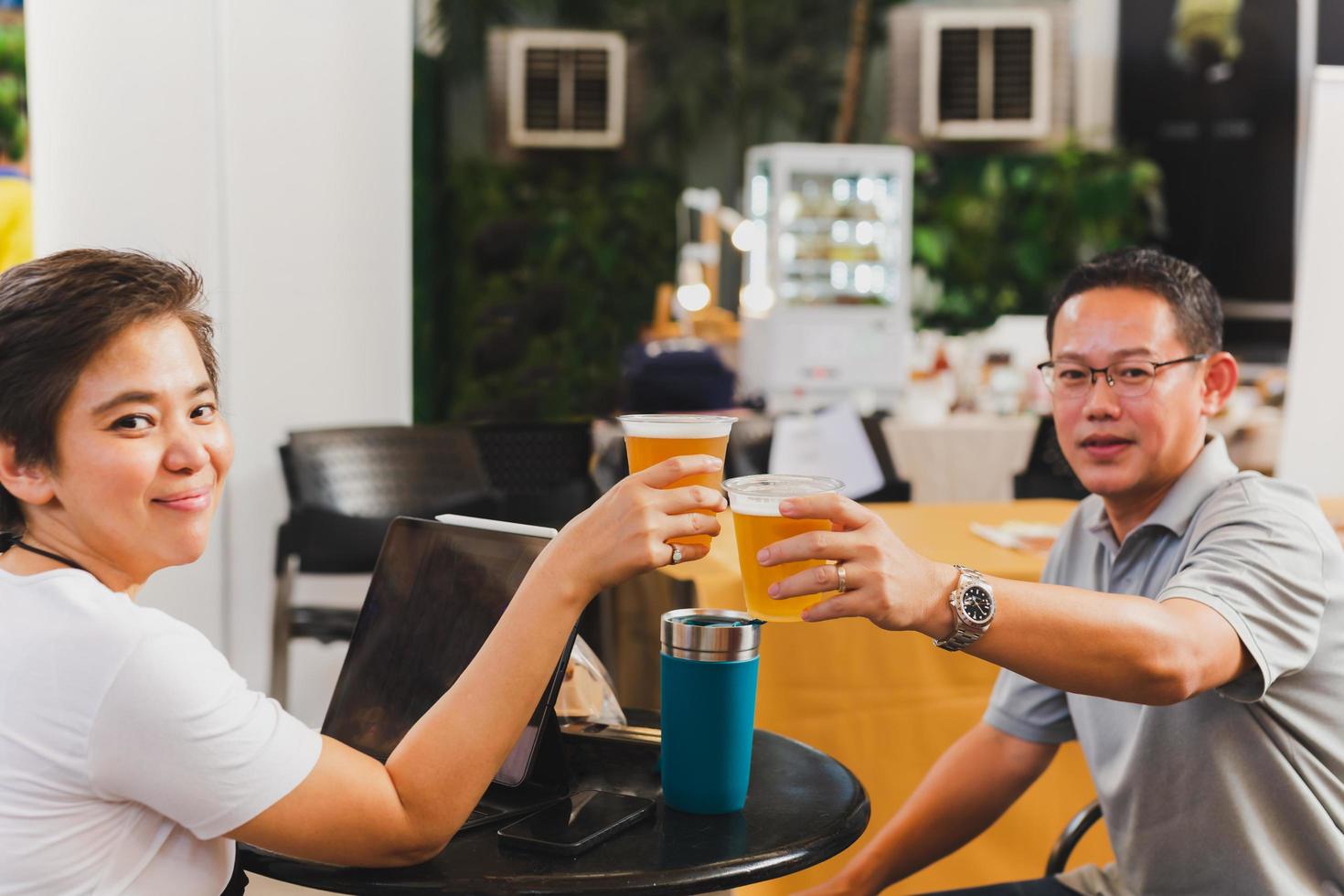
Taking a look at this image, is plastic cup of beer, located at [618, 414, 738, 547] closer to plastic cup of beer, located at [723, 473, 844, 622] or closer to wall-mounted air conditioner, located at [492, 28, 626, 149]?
plastic cup of beer, located at [723, 473, 844, 622]

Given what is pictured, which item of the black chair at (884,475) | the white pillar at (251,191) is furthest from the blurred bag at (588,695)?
the black chair at (884,475)

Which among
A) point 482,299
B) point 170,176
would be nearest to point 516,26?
point 482,299

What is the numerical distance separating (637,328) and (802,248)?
186 centimetres

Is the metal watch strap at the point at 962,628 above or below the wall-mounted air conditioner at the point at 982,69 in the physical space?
below

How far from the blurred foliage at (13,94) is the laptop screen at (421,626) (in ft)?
8.73

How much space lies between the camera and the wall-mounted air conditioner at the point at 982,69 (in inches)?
370

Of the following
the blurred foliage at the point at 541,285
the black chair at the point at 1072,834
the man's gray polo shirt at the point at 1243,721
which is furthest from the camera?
the blurred foliage at the point at 541,285

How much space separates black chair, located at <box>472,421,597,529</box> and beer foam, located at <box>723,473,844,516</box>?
3173 mm

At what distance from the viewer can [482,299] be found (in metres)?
9.50

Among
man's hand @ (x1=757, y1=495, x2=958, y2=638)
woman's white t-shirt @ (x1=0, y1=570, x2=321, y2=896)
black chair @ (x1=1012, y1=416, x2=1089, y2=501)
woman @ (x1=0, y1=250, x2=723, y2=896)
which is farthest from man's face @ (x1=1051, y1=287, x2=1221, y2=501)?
black chair @ (x1=1012, y1=416, x2=1089, y2=501)

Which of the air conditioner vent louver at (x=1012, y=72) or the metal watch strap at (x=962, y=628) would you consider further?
the air conditioner vent louver at (x=1012, y=72)

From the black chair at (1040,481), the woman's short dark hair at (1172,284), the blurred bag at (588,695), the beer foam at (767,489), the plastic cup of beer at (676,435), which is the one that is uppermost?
the woman's short dark hair at (1172,284)

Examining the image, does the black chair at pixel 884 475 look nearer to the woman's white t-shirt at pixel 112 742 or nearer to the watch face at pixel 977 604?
the watch face at pixel 977 604

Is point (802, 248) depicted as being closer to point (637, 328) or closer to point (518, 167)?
point (637, 328)
